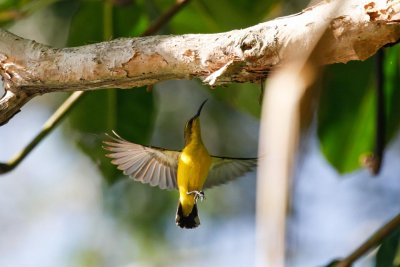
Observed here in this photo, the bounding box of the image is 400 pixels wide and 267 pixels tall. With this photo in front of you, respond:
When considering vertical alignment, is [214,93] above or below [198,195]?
above

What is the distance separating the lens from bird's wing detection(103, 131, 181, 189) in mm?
2170

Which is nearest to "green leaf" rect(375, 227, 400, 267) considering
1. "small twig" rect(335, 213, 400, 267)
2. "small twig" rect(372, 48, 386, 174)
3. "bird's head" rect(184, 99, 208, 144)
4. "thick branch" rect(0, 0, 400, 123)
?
"small twig" rect(335, 213, 400, 267)

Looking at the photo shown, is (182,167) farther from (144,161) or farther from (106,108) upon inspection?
(106,108)

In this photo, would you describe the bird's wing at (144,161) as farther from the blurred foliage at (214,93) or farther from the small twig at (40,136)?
the small twig at (40,136)

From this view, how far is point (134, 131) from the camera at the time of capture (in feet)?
7.58

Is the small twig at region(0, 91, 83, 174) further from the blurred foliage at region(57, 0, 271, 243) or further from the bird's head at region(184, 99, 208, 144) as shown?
the bird's head at region(184, 99, 208, 144)

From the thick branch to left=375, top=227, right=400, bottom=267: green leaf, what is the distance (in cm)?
57

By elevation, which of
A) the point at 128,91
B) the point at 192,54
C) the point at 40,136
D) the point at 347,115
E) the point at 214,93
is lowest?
the point at 40,136

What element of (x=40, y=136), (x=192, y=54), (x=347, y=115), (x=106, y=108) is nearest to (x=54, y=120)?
(x=40, y=136)

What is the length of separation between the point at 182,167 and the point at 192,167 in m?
0.03

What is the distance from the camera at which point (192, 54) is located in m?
1.28

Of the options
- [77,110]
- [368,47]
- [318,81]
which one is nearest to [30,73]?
[368,47]

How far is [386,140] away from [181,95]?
199cm

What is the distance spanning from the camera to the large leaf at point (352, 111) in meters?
2.20
